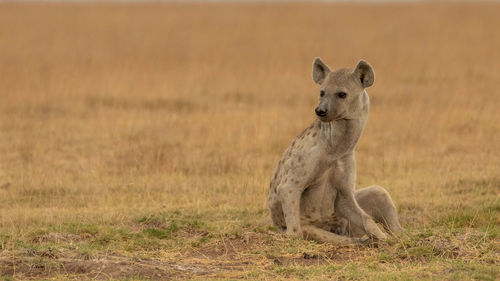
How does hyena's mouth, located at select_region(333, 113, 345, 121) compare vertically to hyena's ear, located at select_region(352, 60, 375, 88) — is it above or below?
below

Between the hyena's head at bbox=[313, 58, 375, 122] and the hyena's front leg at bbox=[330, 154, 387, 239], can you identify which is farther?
the hyena's front leg at bbox=[330, 154, 387, 239]

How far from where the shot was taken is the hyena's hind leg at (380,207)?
735cm

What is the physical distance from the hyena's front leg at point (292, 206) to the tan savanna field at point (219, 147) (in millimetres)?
182

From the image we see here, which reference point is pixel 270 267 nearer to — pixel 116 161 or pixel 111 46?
pixel 116 161

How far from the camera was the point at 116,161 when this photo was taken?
1043 centimetres

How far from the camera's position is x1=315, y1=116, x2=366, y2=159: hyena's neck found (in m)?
6.87

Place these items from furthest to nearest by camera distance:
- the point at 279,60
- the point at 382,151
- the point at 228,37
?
the point at 228,37
the point at 279,60
the point at 382,151

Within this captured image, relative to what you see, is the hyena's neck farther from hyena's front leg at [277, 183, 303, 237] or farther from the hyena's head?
hyena's front leg at [277, 183, 303, 237]

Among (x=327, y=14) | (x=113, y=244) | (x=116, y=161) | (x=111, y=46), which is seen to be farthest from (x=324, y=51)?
(x=113, y=244)

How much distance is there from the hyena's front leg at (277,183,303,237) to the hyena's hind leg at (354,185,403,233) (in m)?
0.66

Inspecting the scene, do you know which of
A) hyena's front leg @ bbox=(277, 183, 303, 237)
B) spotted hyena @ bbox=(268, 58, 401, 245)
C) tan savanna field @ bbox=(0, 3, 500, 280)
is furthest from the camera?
hyena's front leg @ bbox=(277, 183, 303, 237)

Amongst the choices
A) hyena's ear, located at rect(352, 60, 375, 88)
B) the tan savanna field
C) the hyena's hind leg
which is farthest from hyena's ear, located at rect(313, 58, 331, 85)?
the tan savanna field

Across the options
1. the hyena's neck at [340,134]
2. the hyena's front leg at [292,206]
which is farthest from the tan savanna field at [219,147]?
the hyena's neck at [340,134]

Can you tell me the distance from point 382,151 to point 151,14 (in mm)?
20678
